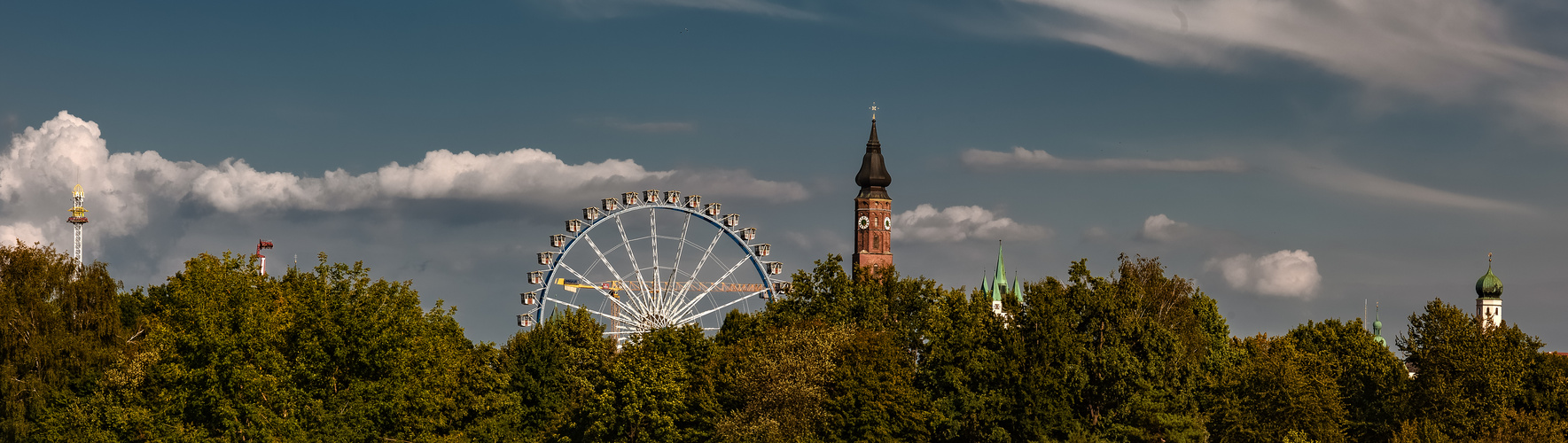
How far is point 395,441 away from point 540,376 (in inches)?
807

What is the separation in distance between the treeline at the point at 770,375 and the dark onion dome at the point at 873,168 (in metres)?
104

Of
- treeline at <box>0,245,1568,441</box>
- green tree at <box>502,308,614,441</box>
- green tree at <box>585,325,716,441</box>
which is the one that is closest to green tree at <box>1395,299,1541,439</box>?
treeline at <box>0,245,1568,441</box>

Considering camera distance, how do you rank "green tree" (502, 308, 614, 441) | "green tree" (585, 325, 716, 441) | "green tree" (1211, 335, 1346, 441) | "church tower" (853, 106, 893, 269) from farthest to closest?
"church tower" (853, 106, 893, 269) → "green tree" (502, 308, 614, 441) → "green tree" (585, 325, 716, 441) → "green tree" (1211, 335, 1346, 441)

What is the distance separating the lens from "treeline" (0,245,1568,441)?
69688 millimetres

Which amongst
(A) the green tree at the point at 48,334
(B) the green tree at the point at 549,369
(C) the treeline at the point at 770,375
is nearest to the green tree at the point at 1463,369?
(C) the treeline at the point at 770,375

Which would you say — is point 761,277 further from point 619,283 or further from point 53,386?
point 53,386

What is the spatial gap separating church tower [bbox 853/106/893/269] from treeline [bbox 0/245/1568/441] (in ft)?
333

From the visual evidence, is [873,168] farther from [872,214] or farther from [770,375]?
[770,375]

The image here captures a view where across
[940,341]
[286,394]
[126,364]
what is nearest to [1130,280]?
[940,341]

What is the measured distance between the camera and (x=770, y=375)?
74.6 metres

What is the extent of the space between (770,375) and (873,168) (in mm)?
119433

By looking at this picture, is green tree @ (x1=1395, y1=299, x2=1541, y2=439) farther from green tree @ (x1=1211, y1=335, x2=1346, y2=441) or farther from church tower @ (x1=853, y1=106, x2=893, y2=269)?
church tower @ (x1=853, y1=106, x2=893, y2=269)

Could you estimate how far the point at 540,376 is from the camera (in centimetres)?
9212

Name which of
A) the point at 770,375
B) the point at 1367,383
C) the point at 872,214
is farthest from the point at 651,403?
the point at 872,214
